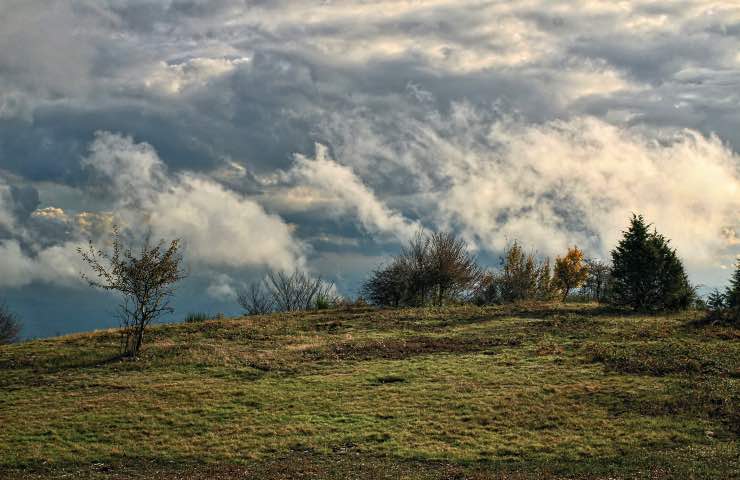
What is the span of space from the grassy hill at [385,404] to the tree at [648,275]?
6.03 meters

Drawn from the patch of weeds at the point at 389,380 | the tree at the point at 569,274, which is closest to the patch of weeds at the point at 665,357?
the patch of weeds at the point at 389,380

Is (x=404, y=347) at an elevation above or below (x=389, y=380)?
above

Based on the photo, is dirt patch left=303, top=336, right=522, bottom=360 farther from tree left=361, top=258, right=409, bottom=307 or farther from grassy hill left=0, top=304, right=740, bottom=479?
tree left=361, top=258, right=409, bottom=307

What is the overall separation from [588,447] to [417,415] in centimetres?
767

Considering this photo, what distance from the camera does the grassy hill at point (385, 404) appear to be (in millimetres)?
23297

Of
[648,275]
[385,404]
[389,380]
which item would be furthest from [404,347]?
[648,275]

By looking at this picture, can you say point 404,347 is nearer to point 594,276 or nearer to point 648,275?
point 648,275

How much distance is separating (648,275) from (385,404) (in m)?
34.8

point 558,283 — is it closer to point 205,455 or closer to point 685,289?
point 685,289

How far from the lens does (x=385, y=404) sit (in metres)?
30.6

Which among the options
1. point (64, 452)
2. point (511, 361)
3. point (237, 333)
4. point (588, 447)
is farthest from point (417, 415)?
point (237, 333)

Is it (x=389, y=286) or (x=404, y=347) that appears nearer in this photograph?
(x=404, y=347)

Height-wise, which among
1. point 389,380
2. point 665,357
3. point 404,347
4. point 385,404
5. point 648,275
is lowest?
point 385,404

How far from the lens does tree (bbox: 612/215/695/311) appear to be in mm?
55125
